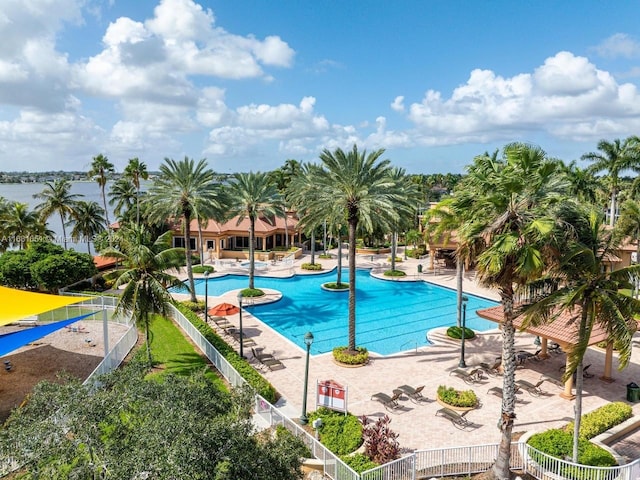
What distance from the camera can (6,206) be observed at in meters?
42.2

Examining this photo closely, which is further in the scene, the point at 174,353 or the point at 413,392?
the point at 174,353

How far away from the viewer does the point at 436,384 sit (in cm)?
2084

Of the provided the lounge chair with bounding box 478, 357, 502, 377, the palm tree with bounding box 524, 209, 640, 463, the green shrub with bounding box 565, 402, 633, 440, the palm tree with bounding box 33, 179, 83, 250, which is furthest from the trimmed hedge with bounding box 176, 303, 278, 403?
the palm tree with bounding box 33, 179, 83, 250

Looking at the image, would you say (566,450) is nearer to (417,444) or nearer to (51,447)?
(417,444)

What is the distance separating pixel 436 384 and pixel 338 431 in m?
6.84

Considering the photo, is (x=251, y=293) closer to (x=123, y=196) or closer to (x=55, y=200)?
(x=55, y=200)

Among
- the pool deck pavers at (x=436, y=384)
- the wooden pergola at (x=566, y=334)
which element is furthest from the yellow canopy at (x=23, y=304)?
the wooden pergola at (x=566, y=334)

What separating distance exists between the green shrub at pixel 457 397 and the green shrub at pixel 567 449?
315cm

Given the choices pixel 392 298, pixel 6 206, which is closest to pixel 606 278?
pixel 392 298

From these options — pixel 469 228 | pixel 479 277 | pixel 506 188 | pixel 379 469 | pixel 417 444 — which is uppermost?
pixel 506 188

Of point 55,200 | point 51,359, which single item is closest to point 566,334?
point 51,359

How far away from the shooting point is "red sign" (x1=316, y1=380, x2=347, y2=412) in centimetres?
1716

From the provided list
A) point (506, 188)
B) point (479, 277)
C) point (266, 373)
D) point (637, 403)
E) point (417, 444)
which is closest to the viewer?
point (506, 188)

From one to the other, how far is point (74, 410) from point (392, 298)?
3229 centimetres
